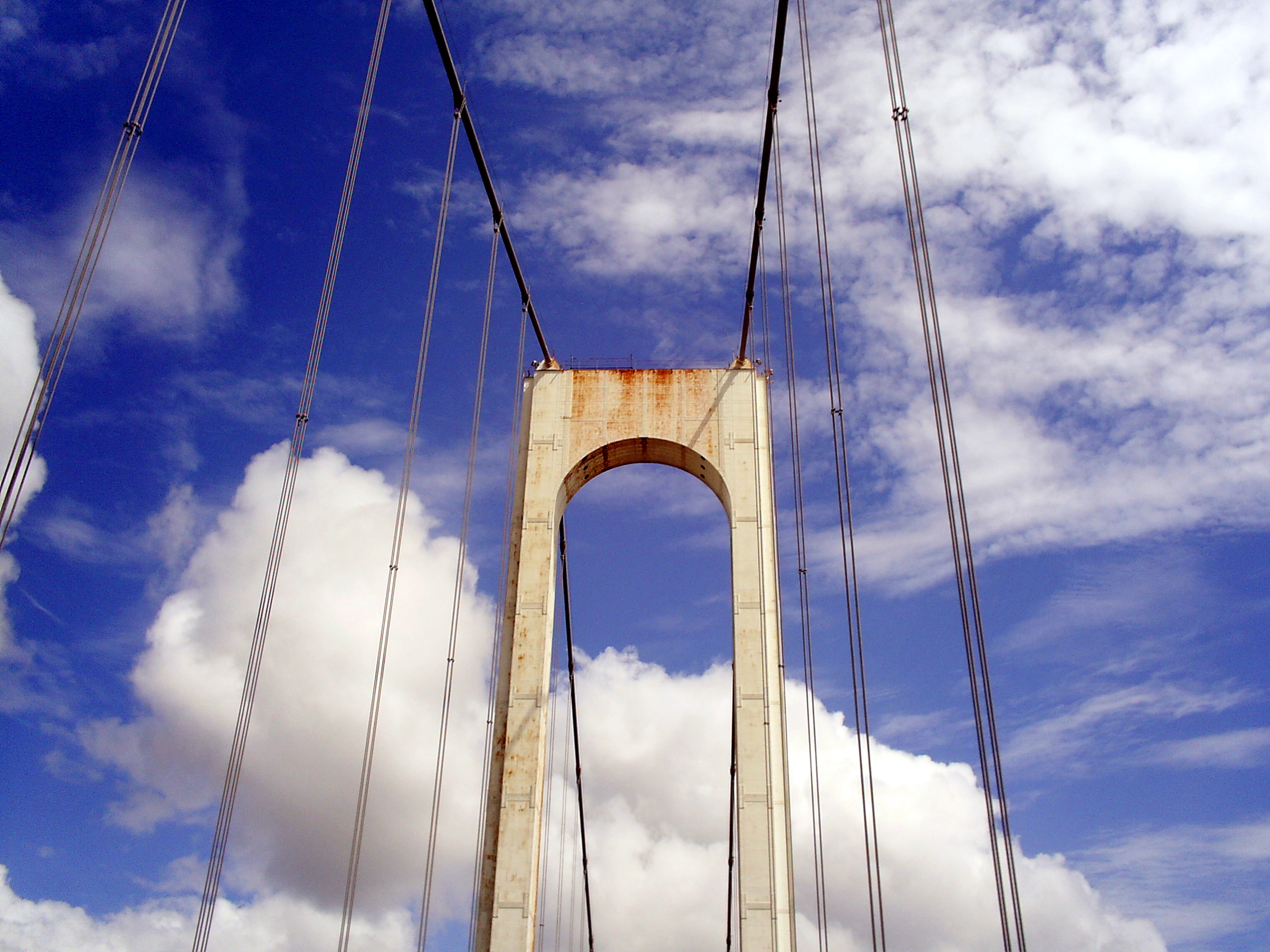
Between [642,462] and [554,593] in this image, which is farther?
[642,462]

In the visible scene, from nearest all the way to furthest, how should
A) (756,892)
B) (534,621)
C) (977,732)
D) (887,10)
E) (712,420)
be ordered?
(977,732)
(887,10)
(756,892)
(534,621)
(712,420)

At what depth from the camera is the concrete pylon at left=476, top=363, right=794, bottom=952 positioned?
14820mm

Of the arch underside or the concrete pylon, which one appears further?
the arch underside

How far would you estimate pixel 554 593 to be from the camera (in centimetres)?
1708

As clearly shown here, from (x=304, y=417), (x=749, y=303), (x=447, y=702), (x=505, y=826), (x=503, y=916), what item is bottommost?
(x=503, y=916)

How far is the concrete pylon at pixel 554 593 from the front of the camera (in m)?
14.8

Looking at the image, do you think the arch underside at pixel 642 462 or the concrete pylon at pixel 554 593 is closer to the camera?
the concrete pylon at pixel 554 593

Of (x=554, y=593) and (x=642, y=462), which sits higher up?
(x=642, y=462)

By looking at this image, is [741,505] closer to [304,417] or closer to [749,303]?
[749,303]

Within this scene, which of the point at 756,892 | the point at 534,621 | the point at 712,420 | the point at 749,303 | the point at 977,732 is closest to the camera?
the point at 977,732

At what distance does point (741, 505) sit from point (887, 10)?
9088mm

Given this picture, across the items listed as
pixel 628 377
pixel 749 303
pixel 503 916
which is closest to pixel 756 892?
pixel 503 916

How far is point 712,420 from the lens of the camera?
59.9 feet

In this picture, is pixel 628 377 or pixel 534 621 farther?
pixel 628 377
